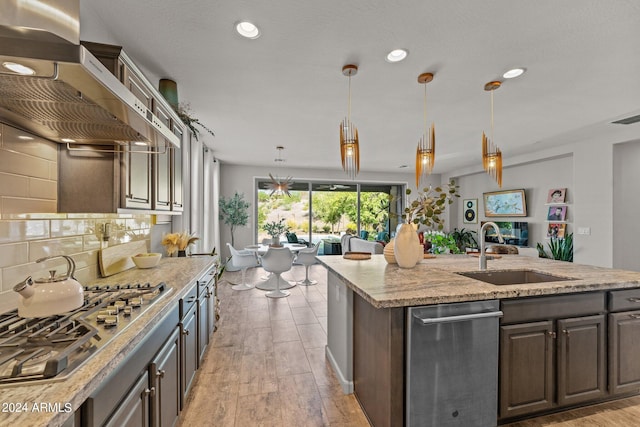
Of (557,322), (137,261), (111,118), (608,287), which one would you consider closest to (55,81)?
(111,118)

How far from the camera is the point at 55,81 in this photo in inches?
36.9

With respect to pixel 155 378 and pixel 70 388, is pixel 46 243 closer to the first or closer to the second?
pixel 155 378

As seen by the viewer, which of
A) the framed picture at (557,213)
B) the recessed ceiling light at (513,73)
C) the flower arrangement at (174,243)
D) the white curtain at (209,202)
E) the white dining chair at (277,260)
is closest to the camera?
the recessed ceiling light at (513,73)

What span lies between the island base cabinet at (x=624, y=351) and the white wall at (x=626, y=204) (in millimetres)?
3302

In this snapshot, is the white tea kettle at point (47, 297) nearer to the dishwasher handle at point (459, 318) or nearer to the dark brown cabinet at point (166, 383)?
the dark brown cabinet at point (166, 383)

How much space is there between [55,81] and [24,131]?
0.72m

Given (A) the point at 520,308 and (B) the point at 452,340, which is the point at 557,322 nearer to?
(A) the point at 520,308

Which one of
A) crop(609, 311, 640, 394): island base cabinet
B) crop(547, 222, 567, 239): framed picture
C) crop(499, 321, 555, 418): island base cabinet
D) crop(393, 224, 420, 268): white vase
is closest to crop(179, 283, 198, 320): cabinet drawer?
crop(393, 224, 420, 268): white vase

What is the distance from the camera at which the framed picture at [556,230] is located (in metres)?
A: 5.39

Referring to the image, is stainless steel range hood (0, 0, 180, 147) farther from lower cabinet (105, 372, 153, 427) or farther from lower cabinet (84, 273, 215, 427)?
lower cabinet (105, 372, 153, 427)

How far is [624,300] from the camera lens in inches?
73.7

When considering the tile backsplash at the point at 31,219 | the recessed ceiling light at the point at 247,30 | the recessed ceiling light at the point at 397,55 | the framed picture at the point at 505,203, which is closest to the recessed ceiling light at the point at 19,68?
the tile backsplash at the point at 31,219

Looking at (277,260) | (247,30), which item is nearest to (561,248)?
(277,260)

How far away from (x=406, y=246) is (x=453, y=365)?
36.5 inches
